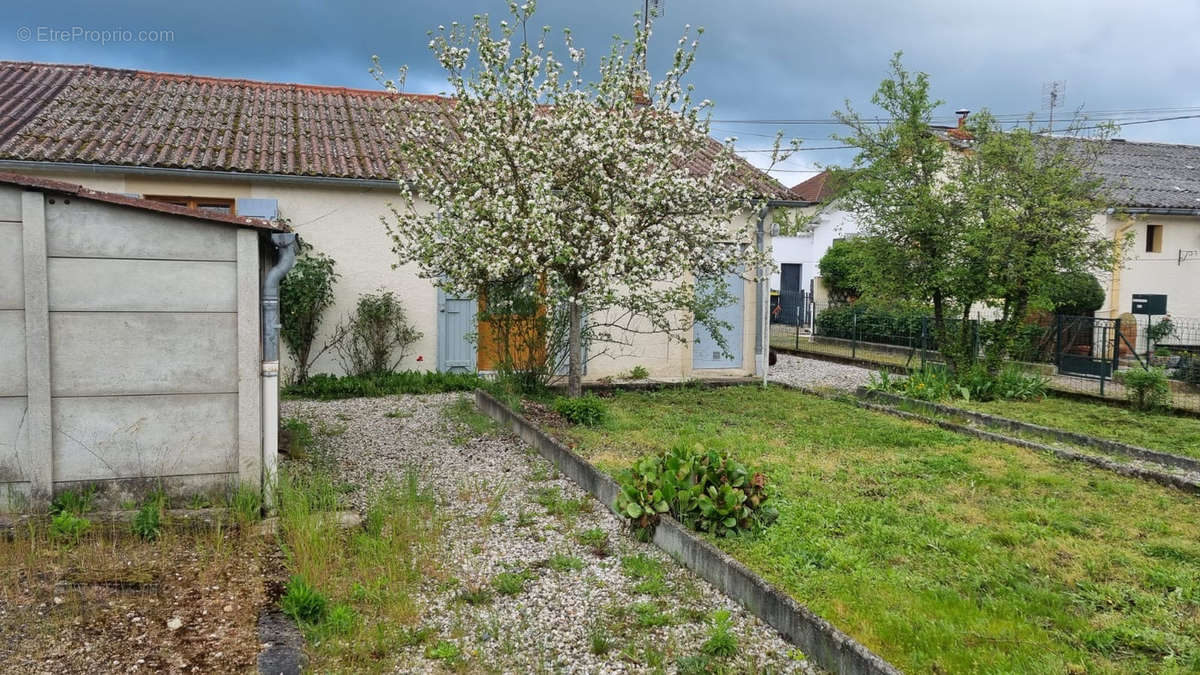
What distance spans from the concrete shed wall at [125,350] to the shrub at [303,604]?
1.69 meters

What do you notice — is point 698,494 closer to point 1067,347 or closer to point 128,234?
A: point 128,234

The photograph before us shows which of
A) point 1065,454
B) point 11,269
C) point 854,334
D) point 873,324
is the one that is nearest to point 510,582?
point 11,269

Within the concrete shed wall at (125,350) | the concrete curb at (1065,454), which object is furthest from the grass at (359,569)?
the concrete curb at (1065,454)

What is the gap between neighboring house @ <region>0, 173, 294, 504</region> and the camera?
15.9 ft

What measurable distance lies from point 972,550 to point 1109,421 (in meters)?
5.90

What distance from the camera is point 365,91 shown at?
1522 centimetres

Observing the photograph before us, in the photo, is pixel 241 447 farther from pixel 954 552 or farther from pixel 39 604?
pixel 954 552

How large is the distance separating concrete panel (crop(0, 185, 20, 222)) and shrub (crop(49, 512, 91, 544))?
1.87 m

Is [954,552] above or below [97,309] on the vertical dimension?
below

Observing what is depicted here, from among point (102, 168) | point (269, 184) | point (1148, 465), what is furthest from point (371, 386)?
point (1148, 465)

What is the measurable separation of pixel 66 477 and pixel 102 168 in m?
7.22

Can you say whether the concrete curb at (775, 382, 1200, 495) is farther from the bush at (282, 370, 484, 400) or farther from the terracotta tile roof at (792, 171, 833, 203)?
the terracotta tile roof at (792, 171, 833, 203)

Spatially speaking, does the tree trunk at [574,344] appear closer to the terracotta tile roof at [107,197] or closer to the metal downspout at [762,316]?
the metal downspout at [762,316]

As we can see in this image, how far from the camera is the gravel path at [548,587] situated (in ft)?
11.6
